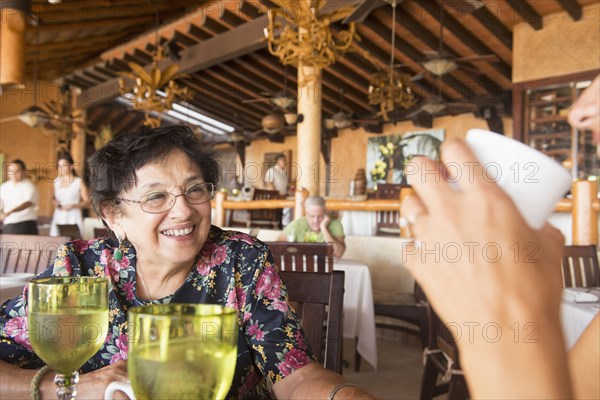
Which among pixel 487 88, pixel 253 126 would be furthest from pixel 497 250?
pixel 253 126

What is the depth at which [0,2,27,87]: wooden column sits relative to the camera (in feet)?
9.40

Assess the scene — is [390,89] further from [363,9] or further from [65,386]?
[65,386]

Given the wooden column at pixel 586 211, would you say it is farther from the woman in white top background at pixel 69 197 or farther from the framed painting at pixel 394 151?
the framed painting at pixel 394 151

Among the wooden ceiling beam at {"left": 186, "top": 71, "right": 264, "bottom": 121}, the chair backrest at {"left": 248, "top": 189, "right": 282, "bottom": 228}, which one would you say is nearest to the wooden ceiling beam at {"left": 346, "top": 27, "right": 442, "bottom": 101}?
the chair backrest at {"left": 248, "top": 189, "right": 282, "bottom": 228}

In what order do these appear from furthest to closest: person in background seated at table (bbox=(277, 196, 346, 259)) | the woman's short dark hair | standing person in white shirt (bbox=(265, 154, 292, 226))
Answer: standing person in white shirt (bbox=(265, 154, 292, 226)) → person in background seated at table (bbox=(277, 196, 346, 259)) → the woman's short dark hair

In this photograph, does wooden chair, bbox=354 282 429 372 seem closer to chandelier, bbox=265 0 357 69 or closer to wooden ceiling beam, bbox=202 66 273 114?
chandelier, bbox=265 0 357 69

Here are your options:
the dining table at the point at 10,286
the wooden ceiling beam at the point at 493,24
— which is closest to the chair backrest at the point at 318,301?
the dining table at the point at 10,286

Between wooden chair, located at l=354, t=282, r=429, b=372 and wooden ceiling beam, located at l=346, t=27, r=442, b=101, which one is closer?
wooden chair, located at l=354, t=282, r=429, b=372

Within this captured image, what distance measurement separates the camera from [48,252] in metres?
2.55

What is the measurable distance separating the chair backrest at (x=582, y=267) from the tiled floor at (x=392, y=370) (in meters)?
1.20

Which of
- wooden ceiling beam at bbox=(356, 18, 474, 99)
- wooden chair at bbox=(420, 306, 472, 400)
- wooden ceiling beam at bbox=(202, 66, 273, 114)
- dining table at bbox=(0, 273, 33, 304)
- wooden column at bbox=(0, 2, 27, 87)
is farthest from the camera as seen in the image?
wooden ceiling beam at bbox=(202, 66, 273, 114)

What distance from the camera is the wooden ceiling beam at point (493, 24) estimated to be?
7633 mm

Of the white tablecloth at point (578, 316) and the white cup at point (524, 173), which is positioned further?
the white tablecloth at point (578, 316)

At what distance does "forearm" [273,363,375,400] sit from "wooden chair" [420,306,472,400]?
1.33m
